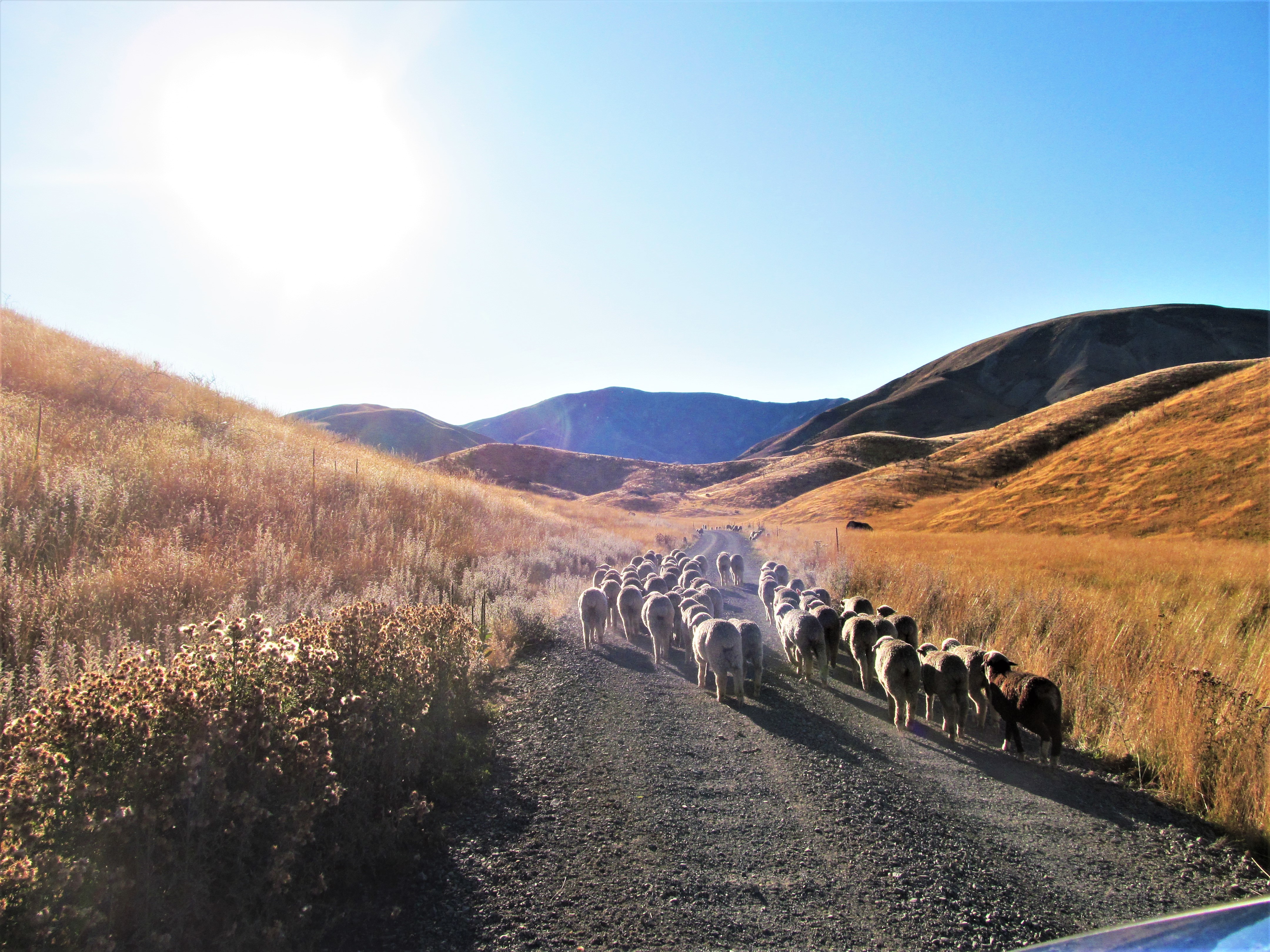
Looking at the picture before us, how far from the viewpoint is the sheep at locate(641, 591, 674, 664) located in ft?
29.4

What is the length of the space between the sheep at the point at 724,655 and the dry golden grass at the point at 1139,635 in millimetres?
3739

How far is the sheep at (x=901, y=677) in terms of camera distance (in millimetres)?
6586

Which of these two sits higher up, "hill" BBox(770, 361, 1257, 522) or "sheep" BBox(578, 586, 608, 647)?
"hill" BBox(770, 361, 1257, 522)

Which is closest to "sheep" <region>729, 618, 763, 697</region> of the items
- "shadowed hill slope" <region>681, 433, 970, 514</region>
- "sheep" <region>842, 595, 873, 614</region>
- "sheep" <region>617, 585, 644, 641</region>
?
"sheep" <region>617, 585, 644, 641</region>

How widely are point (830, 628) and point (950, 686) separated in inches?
90.7

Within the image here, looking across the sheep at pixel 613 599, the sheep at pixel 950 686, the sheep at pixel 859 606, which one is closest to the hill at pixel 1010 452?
the sheep at pixel 613 599

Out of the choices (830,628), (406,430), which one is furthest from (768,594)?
(406,430)

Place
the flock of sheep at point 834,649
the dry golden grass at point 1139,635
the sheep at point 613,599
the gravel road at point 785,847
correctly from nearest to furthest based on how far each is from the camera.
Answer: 1. the gravel road at point 785,847
2. the dry golden grass at point 1139,635
3. the flock of sheep at point 834,649
4. the sheep at point 613,599

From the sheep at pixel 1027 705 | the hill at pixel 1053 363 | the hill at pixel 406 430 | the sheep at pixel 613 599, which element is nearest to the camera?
the sheep at pixel 1027 705

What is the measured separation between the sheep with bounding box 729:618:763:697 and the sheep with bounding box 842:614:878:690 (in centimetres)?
A: 145

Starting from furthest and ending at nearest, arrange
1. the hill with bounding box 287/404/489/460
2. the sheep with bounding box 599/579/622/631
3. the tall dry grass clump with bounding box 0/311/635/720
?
the hill with bounding box 287/404/489/460 < the sheep with bounding box 599/579/622/631 < the tall dry grass clump with bounding box 0/311/635/720

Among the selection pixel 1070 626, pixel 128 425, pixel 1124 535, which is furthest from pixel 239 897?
pixel 1124 535

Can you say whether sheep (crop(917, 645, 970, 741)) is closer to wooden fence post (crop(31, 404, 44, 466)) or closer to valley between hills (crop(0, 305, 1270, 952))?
valley between hills (crop(0, 305, 1270, 952))

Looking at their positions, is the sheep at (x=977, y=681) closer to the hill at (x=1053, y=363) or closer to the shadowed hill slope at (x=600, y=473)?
the shadowed hill slope at (x=600, y=473)
